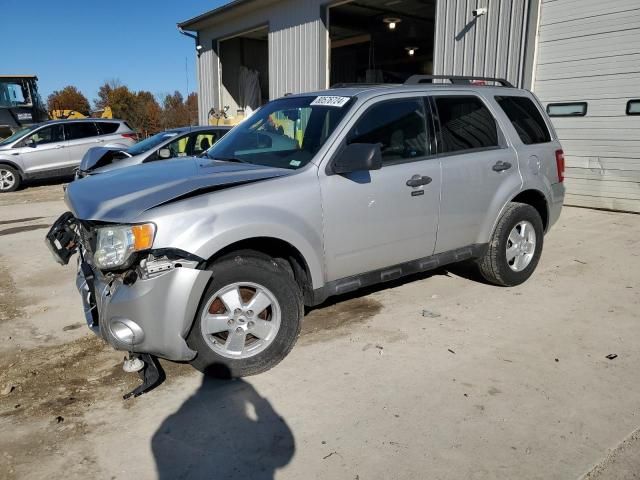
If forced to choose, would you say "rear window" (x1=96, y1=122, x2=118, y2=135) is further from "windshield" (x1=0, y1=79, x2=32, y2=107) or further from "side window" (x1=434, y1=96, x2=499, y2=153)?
"side window" (x1=434, y1=96, x2=499, y2=153)

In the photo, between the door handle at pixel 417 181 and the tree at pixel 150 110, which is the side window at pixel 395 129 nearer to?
the door handle at pixel 417 181

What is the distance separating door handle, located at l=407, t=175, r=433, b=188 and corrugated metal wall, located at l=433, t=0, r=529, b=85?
6316mm

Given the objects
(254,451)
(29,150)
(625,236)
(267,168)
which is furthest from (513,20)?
(29,150)

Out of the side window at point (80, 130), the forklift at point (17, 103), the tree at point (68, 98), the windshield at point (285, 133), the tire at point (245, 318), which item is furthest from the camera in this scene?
the tree at point (68, 98)

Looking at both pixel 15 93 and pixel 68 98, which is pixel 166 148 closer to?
pixel 15 93

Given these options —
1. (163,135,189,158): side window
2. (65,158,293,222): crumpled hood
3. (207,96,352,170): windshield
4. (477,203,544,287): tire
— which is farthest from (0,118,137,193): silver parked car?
(477,203,544,287): tire

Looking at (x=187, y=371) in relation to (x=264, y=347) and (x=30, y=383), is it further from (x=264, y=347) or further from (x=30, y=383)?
(x=30, y=383)

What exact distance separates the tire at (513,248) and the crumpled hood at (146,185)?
2.27 m

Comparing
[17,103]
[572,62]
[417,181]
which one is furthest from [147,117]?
[417,181]

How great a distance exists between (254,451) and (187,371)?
3.33ft

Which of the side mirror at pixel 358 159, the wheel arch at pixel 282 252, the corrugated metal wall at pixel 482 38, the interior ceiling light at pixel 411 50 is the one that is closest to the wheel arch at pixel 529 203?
the side mirror at pixel 358 159

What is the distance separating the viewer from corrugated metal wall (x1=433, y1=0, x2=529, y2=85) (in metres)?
9.06

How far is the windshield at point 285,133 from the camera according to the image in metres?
3.70

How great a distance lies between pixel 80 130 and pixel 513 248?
12.7 m
